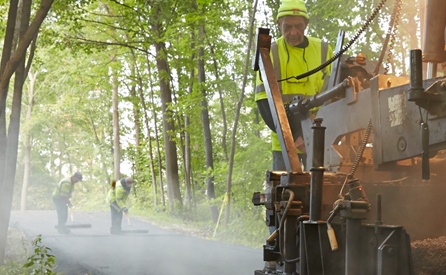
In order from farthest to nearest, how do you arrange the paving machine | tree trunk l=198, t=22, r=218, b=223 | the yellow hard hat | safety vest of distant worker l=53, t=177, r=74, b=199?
tree trunk l=198, t=22, r=218, b=223, safety vest of distant worker l=53, t=177, r=74, b=199, the yellow hard hat, the paving machine

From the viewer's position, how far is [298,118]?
493cm

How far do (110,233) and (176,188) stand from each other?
667cm

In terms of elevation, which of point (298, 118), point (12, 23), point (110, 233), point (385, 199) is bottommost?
point (110, 233)

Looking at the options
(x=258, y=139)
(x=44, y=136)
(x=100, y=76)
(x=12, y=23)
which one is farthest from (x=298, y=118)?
(x=44, y=136)

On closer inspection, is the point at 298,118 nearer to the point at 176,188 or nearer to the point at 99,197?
the point at 176,188

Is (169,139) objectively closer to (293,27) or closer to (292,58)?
(292,58)

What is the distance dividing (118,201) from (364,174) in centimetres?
1505

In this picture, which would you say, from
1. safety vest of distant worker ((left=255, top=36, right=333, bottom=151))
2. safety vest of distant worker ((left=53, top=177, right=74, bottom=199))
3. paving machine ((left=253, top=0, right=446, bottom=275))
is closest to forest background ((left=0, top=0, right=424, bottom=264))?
paving machine ((left=253, top=0, right=446, bottom=275))

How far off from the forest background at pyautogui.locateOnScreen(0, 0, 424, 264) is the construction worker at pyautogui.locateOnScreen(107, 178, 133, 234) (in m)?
2.39

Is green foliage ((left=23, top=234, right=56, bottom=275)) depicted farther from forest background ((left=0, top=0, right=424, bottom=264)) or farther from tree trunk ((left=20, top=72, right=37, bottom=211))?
tree trunk ((left=20, top=72, right=37, bottom=211))

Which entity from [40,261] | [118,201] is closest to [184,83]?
[118,201]

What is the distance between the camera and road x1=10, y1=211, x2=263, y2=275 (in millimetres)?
9242

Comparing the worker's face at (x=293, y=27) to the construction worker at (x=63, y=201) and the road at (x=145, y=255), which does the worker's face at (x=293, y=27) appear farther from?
the construction worker at (x=63, y=201)

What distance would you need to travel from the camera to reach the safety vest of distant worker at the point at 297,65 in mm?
5684
